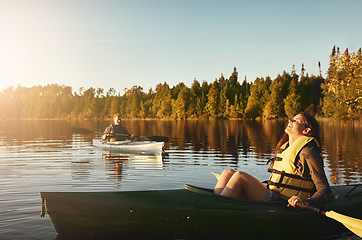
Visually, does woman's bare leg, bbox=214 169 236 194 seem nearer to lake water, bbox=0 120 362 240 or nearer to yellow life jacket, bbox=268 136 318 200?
yellow life jacket, bbox=268 136 318 200

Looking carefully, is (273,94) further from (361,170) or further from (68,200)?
(68,200)

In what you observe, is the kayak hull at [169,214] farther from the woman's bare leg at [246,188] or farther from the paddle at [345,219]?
the paddle at [345,219]

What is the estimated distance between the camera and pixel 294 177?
5074 mm

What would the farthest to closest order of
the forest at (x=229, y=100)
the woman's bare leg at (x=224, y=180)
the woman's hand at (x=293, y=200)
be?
the forest at (x=229, y=100), the woman's bare leg at (x=224, y=180), the woman's hand at (x=293, y=200)

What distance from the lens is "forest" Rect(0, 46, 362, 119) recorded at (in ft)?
169

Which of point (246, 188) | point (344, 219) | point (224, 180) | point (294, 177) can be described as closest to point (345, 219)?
point (344, 219)

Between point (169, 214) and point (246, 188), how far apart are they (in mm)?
1177

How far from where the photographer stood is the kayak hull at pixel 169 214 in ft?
15.4

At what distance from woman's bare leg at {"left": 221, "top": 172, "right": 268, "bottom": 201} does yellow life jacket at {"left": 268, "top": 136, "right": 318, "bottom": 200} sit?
0.81 ft

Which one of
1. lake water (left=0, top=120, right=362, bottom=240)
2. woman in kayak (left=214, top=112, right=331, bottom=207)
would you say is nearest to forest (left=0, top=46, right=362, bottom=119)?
lake water (left=0, top=120, right=362, bottom=240)

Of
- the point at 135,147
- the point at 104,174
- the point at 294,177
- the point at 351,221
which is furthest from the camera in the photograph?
the point at 135,147

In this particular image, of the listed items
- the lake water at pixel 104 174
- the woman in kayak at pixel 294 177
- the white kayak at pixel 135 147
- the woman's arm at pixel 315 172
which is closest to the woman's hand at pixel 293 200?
the woman in kayak at pixel 294 177

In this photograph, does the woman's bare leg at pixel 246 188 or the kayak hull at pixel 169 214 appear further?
the woman's bare leg at pixel 246 188

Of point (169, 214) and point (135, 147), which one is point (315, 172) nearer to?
point (169, 214)
